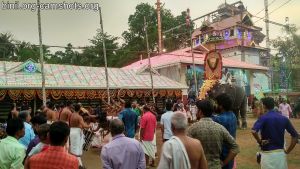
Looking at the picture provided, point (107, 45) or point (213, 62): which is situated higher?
point (107, 45)

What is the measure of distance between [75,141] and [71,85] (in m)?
12.1

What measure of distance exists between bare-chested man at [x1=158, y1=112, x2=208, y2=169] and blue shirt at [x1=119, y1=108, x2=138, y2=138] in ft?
19.8

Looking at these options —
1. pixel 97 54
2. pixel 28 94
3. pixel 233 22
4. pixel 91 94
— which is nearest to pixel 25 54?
pixel 97 54

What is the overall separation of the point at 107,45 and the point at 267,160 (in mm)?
38873

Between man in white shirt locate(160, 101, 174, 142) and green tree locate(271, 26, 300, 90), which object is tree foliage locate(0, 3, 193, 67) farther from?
man in white shirt locate(160, 101, 174, 142)

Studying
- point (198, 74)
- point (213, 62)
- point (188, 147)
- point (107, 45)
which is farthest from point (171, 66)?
point (188, 147)

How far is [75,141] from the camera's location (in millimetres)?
8422

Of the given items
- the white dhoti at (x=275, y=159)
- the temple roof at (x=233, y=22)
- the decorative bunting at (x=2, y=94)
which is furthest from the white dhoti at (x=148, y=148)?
the temple roof at (x=233, y=22)

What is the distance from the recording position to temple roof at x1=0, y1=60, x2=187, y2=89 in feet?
62.6

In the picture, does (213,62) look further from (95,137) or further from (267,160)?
(267,160)

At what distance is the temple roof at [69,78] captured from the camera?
19078mm

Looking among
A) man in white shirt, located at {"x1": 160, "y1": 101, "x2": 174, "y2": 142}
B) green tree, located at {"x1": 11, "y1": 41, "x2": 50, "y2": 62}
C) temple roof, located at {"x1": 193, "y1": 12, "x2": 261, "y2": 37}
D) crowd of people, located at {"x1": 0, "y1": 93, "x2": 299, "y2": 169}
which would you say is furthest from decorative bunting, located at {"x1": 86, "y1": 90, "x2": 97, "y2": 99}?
temple roof, located at {"x1": 193, "y1": 12, "x2": 261, "y2": 37}

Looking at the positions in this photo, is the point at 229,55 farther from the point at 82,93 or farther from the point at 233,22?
the point at 82,93

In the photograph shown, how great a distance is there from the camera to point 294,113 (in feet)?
91.5
